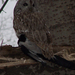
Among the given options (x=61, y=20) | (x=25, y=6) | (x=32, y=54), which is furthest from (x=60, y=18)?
(x=32, y=54)

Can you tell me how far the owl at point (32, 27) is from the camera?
3.43 ft

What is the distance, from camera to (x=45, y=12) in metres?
1.64

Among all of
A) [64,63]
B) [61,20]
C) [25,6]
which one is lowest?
[64,63]

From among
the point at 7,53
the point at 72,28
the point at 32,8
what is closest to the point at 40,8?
the point at 32,8

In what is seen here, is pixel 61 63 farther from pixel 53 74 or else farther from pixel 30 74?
pixel 30 74

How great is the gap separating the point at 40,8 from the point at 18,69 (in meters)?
0.94

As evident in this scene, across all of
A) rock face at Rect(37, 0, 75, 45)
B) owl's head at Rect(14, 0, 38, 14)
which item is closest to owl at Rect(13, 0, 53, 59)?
owl's head at Rect(14, 0, 38, 14)

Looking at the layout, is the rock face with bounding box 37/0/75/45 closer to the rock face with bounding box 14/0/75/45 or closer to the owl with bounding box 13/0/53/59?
the rock face with bounding box 14/0/75/45

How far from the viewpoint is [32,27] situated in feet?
3.80

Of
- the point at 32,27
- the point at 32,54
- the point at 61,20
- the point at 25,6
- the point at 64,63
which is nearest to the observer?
the point at 64,63

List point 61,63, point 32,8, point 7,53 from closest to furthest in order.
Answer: point 61,63 → point 7,53 → point 32,8

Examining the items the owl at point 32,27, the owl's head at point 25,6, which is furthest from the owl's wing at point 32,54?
the owl's head at point 25,6

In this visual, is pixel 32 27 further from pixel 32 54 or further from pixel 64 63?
pixel 64 63

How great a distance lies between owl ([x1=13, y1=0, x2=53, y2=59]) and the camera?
105 cm
